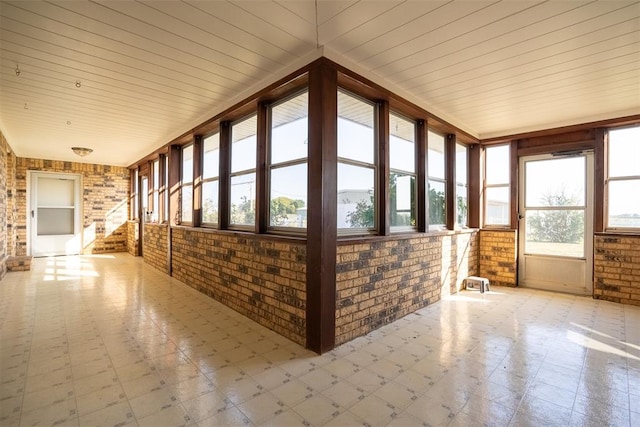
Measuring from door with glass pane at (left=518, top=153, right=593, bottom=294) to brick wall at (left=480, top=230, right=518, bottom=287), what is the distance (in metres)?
0.16

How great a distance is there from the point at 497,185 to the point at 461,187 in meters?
0.71

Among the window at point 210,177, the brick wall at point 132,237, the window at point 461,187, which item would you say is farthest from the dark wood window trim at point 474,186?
the brick wall at point 132,237

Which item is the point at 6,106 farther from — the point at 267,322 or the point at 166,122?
the point at 267,322

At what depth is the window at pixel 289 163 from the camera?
10.6ft

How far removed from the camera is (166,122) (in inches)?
199

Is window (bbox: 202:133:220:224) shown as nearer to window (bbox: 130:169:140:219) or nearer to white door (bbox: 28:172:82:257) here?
window (bbox: 130:169:140:219)

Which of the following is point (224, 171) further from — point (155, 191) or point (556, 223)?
point (556, 223)

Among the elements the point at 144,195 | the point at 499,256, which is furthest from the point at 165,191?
the point at 499,256

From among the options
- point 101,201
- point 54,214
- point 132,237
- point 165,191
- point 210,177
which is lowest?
point 132,237

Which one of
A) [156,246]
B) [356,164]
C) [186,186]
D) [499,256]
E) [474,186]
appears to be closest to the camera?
[356,164]

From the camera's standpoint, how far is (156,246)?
6.62m

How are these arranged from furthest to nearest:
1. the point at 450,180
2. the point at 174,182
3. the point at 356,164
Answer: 1. the point at 174,182
2. the point at 450,180
3. the point at 356,164

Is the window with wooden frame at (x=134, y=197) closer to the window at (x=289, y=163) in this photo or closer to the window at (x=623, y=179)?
the window at (x=289, y=163)

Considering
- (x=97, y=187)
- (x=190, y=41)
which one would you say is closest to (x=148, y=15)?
(x=190, y=41)
